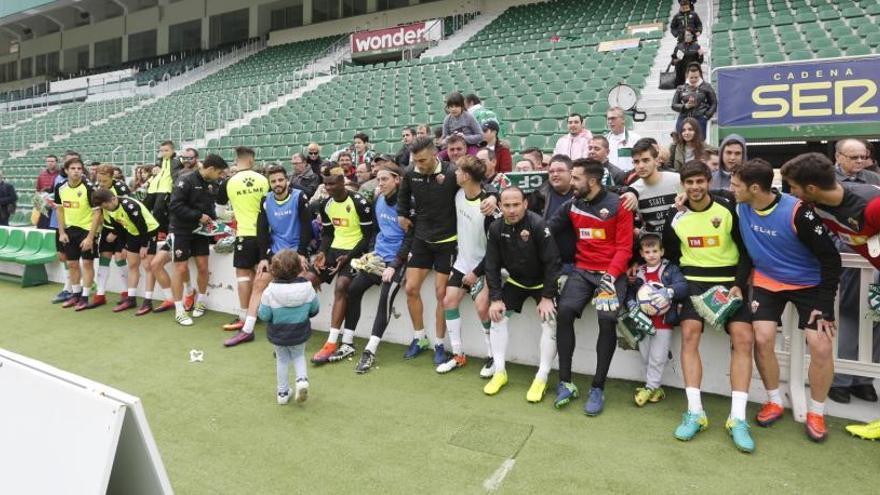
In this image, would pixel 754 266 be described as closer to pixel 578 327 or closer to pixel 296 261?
pixel 578 327

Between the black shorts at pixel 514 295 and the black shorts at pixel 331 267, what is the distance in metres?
1.51

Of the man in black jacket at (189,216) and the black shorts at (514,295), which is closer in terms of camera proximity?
the black shorts at (514,295)

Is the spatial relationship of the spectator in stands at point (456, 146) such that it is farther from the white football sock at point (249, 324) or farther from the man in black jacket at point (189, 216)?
the man in black jacket at point (189, 216)

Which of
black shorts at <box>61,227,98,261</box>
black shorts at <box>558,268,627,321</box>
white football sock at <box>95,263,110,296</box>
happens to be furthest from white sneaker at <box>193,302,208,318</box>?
black shorts at <box>558,268,627,321</box>

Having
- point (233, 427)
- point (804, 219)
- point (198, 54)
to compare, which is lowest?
point (233, 427)

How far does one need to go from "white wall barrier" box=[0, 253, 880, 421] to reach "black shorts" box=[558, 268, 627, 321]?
341mm

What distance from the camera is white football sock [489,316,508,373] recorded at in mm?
4195

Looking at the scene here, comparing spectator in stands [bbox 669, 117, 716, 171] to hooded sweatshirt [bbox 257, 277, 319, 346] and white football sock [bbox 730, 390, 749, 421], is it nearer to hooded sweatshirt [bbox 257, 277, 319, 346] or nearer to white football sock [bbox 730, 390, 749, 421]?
white football sock [bbox 730, 390, 749, 421]

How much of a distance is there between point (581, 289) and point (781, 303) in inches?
47.1

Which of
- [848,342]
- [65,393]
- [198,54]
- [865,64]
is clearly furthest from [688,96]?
[198,54]

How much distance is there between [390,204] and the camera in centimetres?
507

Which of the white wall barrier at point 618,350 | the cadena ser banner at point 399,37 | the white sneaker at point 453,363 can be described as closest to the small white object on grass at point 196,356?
the white wall barrier at point 618,350

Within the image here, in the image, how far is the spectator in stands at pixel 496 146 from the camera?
596cm

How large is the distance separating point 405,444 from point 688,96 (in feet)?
15.5
